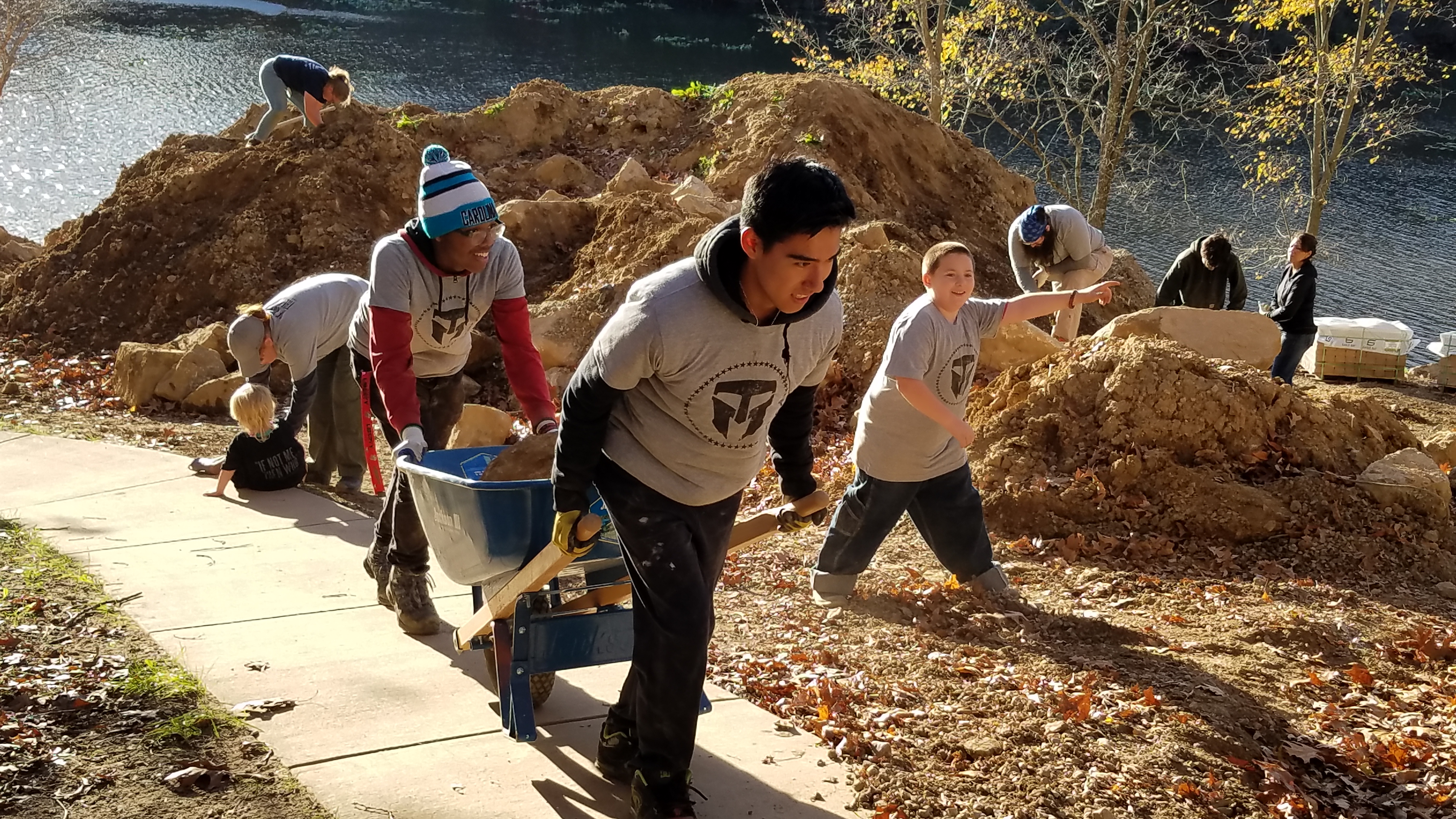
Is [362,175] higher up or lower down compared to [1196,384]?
higher up

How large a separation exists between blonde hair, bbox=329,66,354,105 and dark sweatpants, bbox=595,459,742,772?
11688mm

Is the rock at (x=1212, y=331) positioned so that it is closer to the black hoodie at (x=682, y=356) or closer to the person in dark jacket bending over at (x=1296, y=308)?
the person in dark jacket bending over at (x=1296, y=308)

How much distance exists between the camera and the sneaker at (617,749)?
3781mm

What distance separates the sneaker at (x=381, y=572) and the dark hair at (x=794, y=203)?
2.88 meters

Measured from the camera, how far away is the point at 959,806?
12.5 ft

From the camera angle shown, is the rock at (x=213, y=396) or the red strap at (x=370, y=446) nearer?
the red strap at (x=370, y=446)

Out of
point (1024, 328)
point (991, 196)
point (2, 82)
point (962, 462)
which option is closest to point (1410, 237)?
point (991, 196)

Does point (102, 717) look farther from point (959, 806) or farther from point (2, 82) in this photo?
point (2, 82)

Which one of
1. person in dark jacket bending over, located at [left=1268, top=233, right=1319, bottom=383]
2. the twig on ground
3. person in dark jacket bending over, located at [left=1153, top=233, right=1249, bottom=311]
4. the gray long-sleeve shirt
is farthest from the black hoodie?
person in dark jacket bending over, located at [left=1268, top=233, right=1319, bottom=383]

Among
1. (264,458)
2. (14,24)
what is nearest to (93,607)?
(264,458)

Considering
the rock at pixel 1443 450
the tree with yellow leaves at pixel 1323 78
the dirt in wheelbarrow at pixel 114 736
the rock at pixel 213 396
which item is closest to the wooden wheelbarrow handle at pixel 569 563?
the dirt in wheelbarrow at pixel 114 736

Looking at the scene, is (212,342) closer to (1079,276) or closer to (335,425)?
(335,425)

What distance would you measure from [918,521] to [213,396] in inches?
280

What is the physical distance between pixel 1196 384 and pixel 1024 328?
6.32 ft
